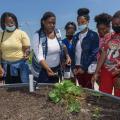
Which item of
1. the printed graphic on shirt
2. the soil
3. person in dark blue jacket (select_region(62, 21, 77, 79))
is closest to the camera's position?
the soil

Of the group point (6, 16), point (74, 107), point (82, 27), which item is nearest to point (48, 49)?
point (82, 27)

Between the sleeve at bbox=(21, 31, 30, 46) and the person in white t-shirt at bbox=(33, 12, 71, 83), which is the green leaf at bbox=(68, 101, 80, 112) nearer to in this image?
the person in white t-shirt at bbox=(33, 12, 71, 83)

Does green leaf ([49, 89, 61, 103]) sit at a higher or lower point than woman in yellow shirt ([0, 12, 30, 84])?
lower

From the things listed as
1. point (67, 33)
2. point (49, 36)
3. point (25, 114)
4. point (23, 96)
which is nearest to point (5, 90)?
point (23, 96)

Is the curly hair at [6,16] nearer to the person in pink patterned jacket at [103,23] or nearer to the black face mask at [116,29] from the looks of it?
the person in pink patterned jacket at [103,23]

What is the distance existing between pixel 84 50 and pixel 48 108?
2.52 m

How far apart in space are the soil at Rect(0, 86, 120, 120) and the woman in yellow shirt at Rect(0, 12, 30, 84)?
157 cm

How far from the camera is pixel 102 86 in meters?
6.30

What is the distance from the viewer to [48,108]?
4836mm

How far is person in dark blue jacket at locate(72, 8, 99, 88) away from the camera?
7.17m

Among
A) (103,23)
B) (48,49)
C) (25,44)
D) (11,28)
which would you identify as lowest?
(48,49)

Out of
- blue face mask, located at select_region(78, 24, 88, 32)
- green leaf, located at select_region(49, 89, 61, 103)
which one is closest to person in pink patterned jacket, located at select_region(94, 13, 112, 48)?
blue face mask, located at select_region(78, 24, 88, 32)

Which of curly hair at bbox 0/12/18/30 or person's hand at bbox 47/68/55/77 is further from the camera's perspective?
curly hair at bbox 0/12/18/30

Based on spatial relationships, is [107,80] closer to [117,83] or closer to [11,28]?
[117,83]
